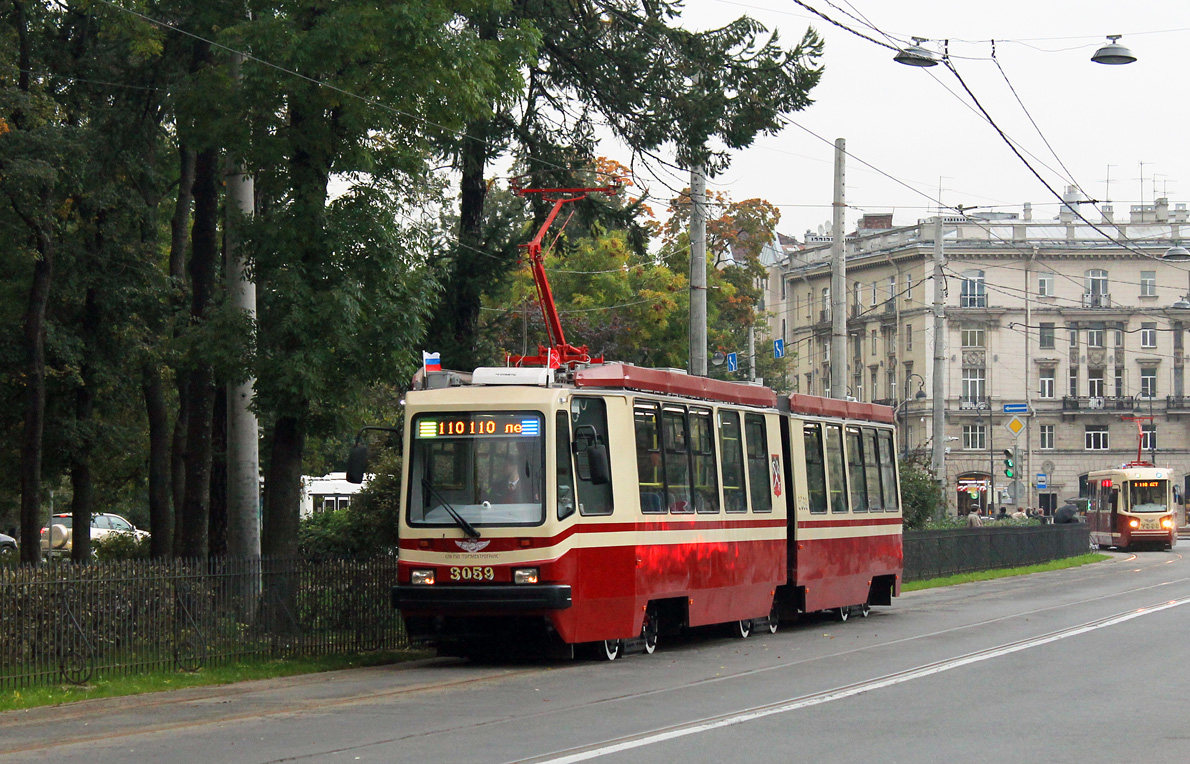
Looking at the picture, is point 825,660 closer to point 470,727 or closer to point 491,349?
point 470,727

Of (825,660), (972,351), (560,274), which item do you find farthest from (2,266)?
(972,351)

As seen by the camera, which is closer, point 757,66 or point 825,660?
point 825,660

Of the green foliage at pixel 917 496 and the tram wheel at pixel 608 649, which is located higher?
the green foliage at pixel 917 496

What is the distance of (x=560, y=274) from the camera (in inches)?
2057

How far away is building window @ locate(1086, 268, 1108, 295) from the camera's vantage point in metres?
95.6

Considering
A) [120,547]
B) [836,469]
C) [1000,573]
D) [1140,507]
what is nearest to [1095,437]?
[1140,507]

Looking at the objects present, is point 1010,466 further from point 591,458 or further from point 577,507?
point 591,458

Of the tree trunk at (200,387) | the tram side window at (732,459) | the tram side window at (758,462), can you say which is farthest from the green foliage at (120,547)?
the tram side window at (732,459)

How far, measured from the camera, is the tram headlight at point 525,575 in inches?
628

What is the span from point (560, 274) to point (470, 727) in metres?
41.0

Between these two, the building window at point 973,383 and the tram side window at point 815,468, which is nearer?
the tram side window at point 815,468

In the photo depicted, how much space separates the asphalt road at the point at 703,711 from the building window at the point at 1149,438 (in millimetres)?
79520

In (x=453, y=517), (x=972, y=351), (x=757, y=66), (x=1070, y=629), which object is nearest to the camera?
(x=453, y=517)

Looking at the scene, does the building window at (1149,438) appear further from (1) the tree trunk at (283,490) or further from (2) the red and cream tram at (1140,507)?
(1) the tree trunk at (283,490)
